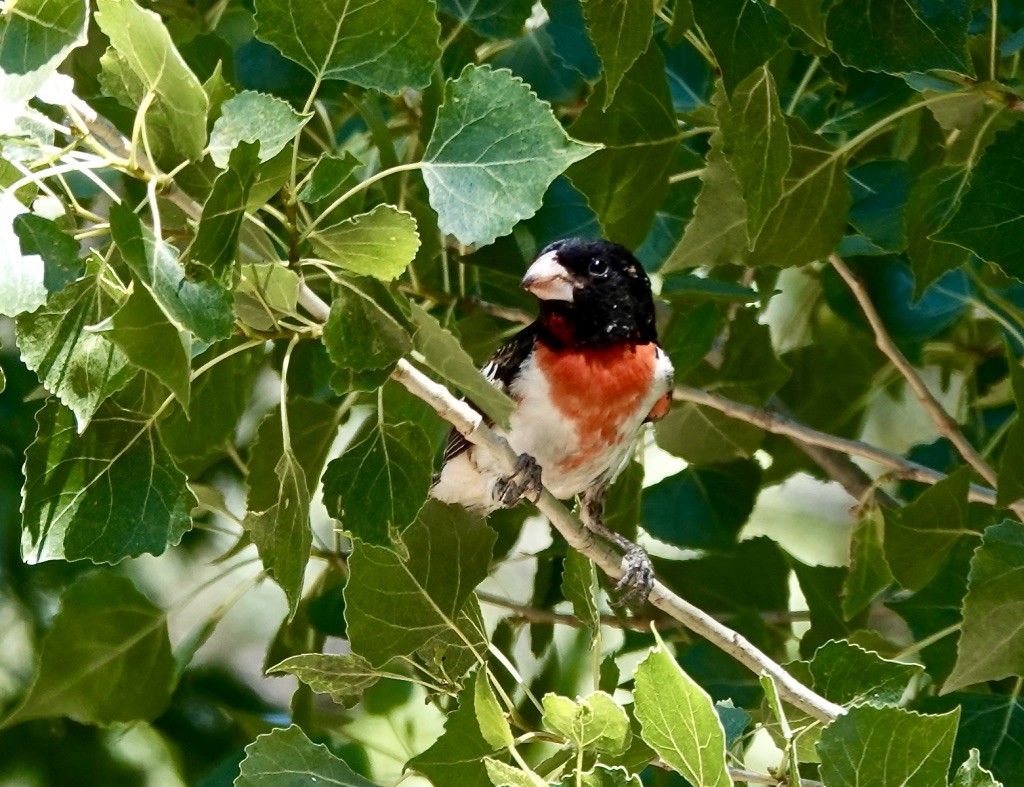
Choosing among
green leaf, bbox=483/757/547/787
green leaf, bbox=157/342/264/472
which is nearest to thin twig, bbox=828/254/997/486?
green leaf, bbox=157/342/264/472

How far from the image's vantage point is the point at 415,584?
4.96 ft

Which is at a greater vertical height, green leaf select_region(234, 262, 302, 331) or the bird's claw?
green leaf select_region(234, 262, 302, 331)

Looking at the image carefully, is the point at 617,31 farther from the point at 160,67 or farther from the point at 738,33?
the point at 160,67

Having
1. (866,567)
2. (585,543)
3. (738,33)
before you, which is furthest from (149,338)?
(866,567)

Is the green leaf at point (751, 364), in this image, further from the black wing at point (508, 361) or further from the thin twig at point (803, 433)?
the black wing at point (508, 361)

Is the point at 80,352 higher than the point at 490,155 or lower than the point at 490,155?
lower

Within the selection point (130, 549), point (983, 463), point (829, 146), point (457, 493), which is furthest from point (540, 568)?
point (130, 549)

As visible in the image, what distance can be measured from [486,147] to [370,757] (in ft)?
4.02

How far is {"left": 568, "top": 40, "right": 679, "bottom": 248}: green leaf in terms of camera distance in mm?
1600

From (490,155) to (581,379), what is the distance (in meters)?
0.86

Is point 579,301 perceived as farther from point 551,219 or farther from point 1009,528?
point 1009,528

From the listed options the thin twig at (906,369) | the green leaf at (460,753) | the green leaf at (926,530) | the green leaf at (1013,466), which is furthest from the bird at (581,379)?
the green leaf at (460,753)

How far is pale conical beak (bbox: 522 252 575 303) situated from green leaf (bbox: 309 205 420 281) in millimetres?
708

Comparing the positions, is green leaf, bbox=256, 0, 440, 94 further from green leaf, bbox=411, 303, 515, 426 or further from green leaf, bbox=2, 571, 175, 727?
green leaf, bbox=2, 571, 175, 727
